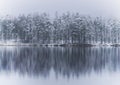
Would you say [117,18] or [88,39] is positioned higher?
[117,18]

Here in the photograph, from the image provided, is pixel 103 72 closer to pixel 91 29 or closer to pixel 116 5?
pixel 116 5

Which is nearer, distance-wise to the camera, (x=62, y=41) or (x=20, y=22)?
(x=62, y=41)

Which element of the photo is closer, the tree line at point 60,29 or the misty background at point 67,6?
the misty background at point 67,6

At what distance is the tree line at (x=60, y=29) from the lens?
25.9 meters

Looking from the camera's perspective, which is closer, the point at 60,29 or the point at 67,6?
the point at 67,6

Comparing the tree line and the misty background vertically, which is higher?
the misty background

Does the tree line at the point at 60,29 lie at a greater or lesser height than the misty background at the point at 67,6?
lesser

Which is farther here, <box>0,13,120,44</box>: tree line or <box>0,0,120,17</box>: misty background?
<box>0,13,120,44</box>: tree line

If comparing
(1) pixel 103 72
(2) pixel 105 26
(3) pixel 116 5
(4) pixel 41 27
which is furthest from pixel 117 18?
(1) pixel 103 72

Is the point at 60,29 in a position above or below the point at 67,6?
below

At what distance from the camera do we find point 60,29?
2673 centimetres

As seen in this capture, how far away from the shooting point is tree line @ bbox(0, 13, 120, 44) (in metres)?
25.9

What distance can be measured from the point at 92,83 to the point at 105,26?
21330mm

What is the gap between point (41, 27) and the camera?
2716 centimetres
